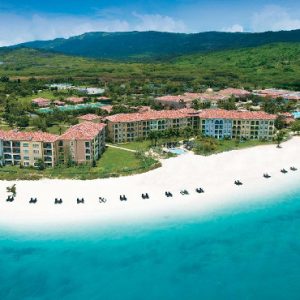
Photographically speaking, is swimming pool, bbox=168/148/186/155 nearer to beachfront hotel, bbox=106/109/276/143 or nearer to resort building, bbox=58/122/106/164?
beachfront hotel, bbox=106/109/276/143

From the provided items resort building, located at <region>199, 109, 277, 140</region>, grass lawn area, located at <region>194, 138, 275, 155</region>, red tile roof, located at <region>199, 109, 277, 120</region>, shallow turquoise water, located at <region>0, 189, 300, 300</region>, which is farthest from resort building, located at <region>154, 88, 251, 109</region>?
shallow turquoise water, located at <region>0, 189, 300, 300</region>

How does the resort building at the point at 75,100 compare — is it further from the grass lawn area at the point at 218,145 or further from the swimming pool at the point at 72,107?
the grass lawn area at the point at 218,145

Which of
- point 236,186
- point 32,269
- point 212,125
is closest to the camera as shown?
point 32,269

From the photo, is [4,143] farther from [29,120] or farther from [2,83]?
[2,83]

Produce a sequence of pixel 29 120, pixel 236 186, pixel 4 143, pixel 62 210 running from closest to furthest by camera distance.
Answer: pixel 62 210 → pixel 236 186 → pixel 4 143 → pixel 29 120

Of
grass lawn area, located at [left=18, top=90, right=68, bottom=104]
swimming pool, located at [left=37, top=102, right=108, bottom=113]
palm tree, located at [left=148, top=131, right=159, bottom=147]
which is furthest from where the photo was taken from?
grass lawn area, located at [left=18, top=90, right=68, bottom=104]

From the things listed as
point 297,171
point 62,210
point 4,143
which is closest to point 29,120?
point 4,143

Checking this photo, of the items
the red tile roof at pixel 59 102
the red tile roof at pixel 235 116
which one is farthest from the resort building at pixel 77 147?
the red tile roof at pixel 59 102
